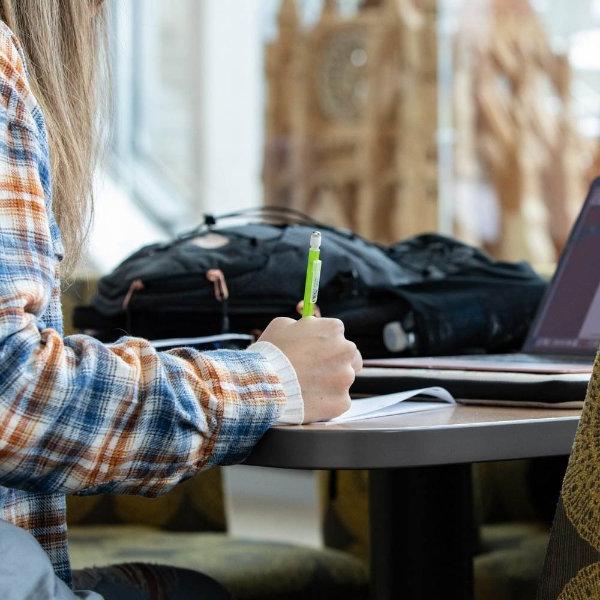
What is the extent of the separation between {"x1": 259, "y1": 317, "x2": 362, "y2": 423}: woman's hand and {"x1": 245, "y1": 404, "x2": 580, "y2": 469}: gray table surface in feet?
0.08

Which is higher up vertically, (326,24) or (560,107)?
(326,24)

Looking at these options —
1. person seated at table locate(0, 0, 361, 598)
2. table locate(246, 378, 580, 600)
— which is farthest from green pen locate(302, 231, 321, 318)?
table locate(246, 378, 580, 600)

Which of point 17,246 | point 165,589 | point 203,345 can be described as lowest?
point 165,589

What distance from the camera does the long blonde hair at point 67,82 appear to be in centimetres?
105

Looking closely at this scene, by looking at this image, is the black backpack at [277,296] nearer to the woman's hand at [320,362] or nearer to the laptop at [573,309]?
the laptop at [573,309]

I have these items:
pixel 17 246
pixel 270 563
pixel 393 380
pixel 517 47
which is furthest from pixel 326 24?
pixel 17 246

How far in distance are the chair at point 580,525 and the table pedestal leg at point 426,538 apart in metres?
0.47

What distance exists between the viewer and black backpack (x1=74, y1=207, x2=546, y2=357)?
1.70m

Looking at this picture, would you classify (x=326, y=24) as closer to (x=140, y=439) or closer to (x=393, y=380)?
(x=393, y=380)

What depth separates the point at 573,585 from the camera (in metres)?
0.80

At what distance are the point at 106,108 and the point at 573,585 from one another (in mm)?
731

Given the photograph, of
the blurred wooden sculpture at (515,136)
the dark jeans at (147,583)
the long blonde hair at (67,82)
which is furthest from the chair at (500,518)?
the blurred wooden sculpture at (515,136)

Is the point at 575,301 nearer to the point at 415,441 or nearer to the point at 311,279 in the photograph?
the point at 311,279

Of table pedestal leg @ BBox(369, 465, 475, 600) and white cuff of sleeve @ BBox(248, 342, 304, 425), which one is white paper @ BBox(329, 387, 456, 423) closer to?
white cuff of sleeve @ BBox(248, 342, 304, 425)
